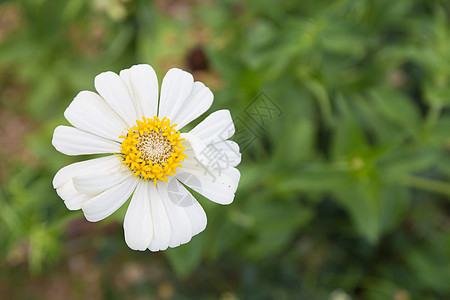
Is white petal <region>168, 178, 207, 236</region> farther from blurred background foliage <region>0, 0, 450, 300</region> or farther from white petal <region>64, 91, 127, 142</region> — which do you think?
blurred background foliage <region>0, 0, 450, 300</region>

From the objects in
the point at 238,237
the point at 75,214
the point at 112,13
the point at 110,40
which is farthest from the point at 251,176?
the point at 110,40

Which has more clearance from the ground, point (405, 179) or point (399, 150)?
point (399, 150)

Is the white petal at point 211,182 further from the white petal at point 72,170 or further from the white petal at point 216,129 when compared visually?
the white petal at point 72,170

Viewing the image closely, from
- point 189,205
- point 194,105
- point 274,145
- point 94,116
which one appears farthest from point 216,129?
point 274,145

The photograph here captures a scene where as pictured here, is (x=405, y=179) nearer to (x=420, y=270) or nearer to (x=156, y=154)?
(x=420, y=270)

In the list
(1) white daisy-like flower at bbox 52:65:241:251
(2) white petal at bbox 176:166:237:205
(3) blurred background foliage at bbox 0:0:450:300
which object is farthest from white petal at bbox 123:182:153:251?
(3) blurred background foliage at bbox 0:0:450:300
